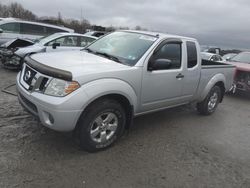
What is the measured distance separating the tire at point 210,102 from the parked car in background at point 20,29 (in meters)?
9.91

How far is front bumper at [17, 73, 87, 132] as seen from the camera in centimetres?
297

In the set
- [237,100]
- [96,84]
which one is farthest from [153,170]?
[237,100]

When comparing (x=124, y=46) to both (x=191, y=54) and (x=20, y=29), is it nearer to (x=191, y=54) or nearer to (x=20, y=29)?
(x=191, y=54)

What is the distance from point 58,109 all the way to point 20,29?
36.3 feet

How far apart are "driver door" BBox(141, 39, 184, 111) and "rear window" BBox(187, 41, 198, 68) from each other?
0.78 feet

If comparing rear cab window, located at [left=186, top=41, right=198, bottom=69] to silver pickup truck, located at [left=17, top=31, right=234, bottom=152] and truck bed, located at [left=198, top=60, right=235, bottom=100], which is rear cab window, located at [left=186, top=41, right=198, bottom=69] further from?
truck bed, located at [left=198, top=60, right=235, bottom=100]

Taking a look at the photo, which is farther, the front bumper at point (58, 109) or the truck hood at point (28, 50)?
the truck hood at point (28, 50)

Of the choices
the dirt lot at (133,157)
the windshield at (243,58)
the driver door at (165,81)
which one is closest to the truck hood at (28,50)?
the dirt lot at (133,157)

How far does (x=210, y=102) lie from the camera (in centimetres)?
583

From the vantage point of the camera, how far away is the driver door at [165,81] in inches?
157

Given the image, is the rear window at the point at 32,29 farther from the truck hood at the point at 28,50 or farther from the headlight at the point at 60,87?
the headlight at the point at 60,87

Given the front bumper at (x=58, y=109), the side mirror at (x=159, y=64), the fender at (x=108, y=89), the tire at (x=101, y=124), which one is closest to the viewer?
the front bumper at (x=58, y=109)

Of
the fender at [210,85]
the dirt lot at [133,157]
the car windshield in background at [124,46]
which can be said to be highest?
the car windshield in background at [124,46]

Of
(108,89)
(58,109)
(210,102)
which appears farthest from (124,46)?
(210,102)
